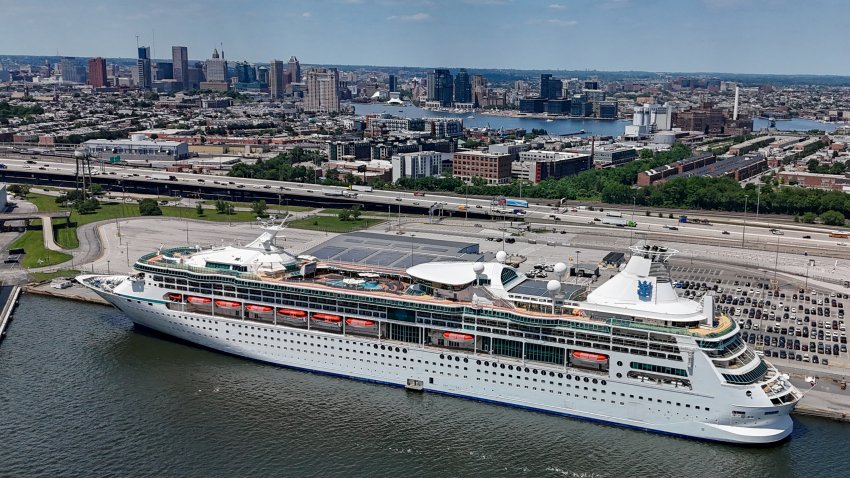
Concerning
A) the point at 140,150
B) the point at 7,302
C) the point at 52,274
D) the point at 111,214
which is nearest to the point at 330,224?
the point at 111,214

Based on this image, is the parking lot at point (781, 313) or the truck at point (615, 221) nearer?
the parking lot at point (781, 313)

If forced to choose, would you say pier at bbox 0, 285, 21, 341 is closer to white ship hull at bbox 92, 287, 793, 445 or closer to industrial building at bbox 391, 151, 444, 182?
white ship hull at bbox 92, 287, 793, 445

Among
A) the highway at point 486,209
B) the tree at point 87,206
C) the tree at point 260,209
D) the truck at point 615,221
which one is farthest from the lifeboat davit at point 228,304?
the tree at point 87,206

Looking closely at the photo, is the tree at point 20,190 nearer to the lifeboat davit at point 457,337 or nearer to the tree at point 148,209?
the tree at point 148,209

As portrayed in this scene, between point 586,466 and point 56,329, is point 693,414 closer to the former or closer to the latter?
point 586,466

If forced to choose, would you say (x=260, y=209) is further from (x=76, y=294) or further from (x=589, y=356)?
(x=589, y=356)

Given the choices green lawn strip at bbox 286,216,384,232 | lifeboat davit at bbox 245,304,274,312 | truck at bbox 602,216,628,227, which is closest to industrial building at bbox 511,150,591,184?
truck at bbox 602,216,628,227
